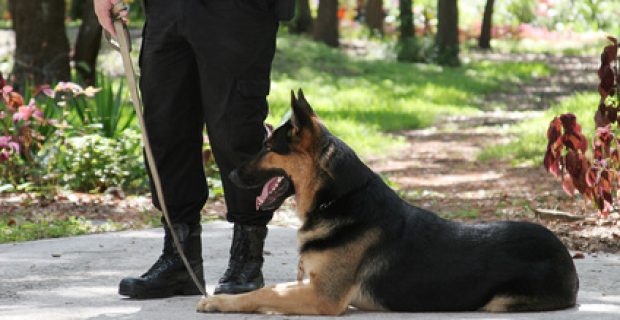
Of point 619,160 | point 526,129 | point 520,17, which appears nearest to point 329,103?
point 526,129

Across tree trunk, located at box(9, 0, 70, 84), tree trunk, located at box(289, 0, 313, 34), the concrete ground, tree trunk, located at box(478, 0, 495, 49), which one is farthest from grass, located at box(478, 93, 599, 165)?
tree trunk, located at box(478, 0, 495, 49)

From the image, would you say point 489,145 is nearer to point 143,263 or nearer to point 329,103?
point 329,103

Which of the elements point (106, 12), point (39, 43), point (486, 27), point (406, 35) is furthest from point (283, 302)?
point (486, 27)

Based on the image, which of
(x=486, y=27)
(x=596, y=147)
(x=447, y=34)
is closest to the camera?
(x=596, y=147)

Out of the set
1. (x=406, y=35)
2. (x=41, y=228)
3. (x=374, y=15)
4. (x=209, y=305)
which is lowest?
(x=406, y=35)

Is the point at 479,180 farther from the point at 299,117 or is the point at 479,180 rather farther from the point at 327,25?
the point at 327,25

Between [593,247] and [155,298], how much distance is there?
10.3 ft

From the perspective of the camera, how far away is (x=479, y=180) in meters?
11.5

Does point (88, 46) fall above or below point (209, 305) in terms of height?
above

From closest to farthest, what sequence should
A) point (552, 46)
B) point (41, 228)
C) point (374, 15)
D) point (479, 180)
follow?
point (41, 228), point (479, 180), point (374, 15), point (552, 46)

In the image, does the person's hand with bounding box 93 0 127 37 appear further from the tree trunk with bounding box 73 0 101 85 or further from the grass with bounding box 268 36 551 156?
the tree trunk with bounding box 73 0 101 85

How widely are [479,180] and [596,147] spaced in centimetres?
392

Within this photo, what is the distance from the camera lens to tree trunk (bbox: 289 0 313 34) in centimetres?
3484

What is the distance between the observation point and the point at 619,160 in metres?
7.55
